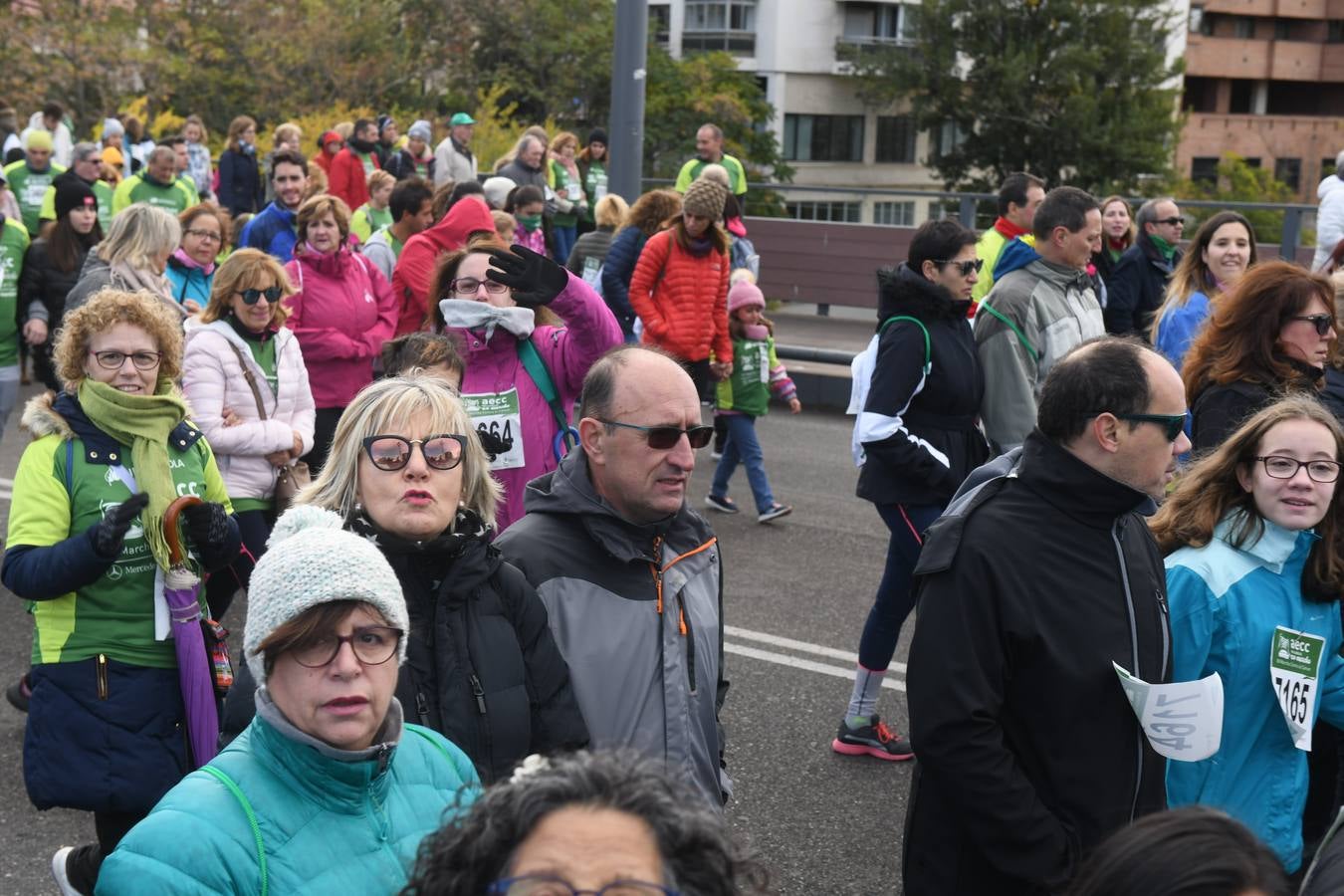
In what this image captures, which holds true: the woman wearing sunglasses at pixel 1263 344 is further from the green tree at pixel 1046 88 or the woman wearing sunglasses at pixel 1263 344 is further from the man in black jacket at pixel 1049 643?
the green tree at pixel 1046 88

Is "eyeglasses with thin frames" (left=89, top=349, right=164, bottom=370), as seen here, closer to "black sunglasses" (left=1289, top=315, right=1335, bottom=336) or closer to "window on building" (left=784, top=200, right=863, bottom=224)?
"black sunglasses" (left=1289, top=315, right=1335, bottom=336)

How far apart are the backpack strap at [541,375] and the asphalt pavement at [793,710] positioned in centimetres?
153

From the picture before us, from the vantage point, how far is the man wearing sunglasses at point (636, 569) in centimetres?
353

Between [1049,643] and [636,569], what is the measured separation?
91cm

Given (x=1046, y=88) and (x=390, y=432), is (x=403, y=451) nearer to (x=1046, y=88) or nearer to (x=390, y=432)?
(x=390, y=432)

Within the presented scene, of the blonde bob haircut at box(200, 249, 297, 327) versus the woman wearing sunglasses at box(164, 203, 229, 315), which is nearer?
the blonde bob haircut at box(200, 249, 297, 327)

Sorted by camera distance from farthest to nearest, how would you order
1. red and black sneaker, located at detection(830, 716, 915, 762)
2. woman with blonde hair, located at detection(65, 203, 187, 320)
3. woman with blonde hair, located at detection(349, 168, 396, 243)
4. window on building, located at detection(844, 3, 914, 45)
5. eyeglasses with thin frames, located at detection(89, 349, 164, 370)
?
window on building, located at detection(844, 3, 914, 45), woman with blonde hair, located at detection(349, 168, 396, 243), woman with blonde hair, located at detection(65, 203, 187, 320), red and black sneaker, located at detection(830, 716, 915, 762), eyeglasses with thin frames, located at detection(89, 349, 164, 370)

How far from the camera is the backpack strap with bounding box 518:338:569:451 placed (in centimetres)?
553

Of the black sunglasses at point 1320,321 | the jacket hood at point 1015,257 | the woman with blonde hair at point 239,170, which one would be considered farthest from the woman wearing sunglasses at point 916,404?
the woman with blonde hair at point 239,170

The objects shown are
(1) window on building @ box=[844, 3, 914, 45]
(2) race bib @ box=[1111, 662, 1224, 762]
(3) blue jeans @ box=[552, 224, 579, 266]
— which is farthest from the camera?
(1) window on building @ box=[844, 3, 914, 45]

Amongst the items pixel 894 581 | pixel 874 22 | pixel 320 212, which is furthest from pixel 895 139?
pixel 894 581

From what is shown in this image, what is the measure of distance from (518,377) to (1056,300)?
236 cm

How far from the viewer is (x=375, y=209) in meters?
13.1

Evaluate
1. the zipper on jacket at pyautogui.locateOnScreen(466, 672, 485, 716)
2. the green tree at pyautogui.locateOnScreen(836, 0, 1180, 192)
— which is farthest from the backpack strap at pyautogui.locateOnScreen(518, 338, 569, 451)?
the green tree at pyautogui.locateOnScreen(836, 0, 1180, 192)
